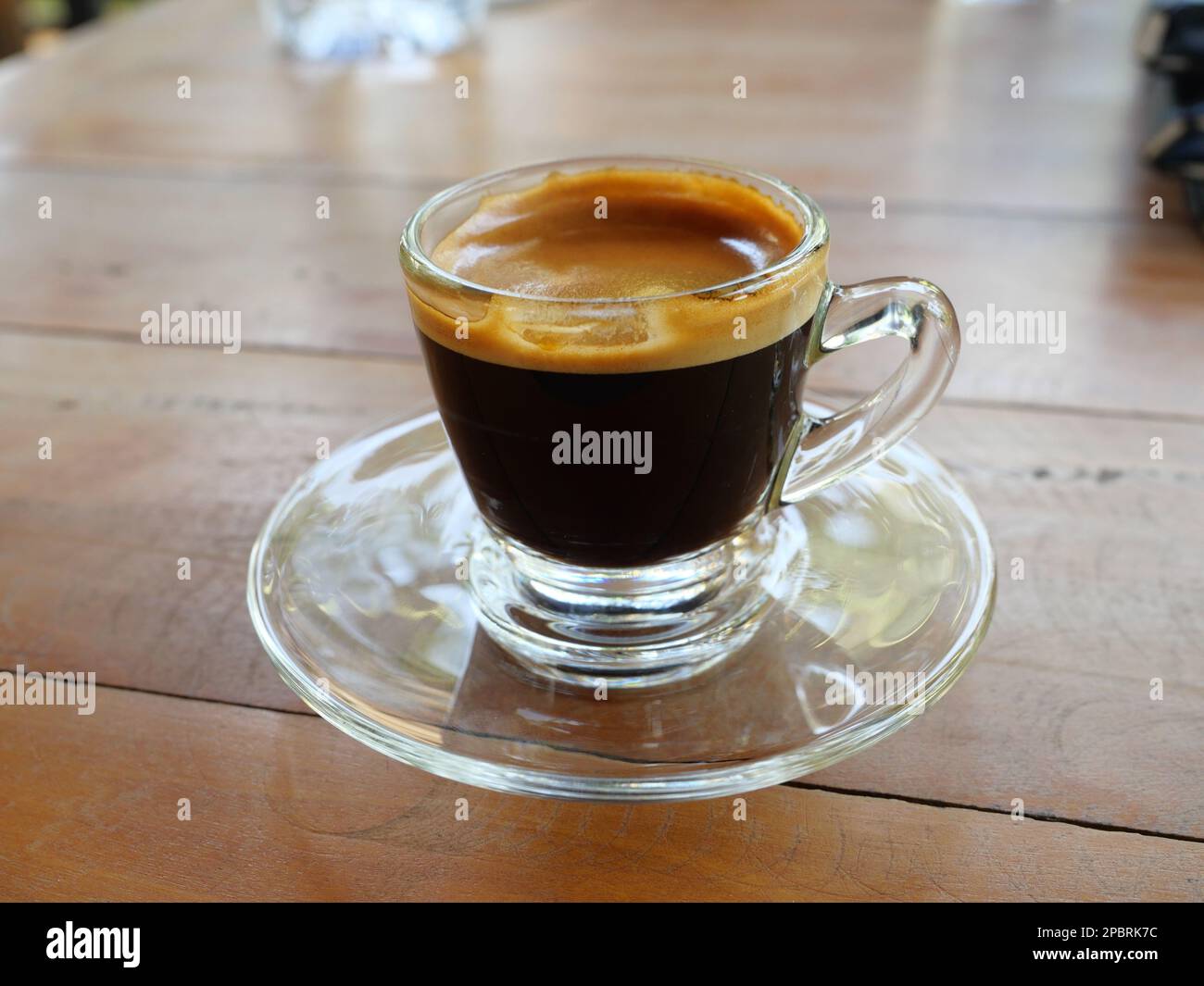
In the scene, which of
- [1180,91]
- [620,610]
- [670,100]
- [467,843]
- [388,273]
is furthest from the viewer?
[670,100]

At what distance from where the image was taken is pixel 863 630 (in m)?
0.59

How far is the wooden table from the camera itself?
500 millimetres

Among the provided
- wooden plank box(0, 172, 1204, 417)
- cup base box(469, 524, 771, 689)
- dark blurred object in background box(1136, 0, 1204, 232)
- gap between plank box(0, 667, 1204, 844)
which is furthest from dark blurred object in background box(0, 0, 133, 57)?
gap between plank box(0, 667, 1204, 844)

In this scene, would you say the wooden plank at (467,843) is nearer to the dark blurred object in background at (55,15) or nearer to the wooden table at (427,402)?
the wooden table at (427,402)

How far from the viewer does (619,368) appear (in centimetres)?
55

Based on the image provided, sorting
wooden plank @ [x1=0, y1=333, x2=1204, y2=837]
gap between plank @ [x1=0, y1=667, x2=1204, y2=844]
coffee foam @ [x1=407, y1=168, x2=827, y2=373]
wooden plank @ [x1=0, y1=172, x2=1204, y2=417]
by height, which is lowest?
gap between plank @ [x1=0, y1=667, x2=1204, y2=844]

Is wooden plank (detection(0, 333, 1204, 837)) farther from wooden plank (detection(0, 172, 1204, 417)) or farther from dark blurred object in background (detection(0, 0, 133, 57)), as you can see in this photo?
dark blurred object in background (detection(0, 0, 133, 57))

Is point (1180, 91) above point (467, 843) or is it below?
above

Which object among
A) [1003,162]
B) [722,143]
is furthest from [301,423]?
[1003,162]

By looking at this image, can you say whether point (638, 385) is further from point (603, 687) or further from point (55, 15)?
point (55, 15)

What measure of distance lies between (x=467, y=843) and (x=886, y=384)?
1.09 feet

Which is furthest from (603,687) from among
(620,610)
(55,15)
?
(55,15)

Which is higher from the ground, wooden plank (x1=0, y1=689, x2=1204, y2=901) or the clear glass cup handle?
the clear glass cup handle

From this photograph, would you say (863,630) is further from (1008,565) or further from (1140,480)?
(1140,480)
